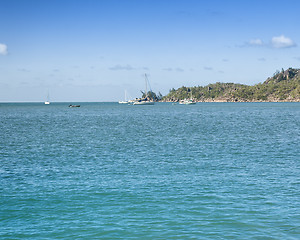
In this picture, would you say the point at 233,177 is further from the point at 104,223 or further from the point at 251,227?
the point at 104,223

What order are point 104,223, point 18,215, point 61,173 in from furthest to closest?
point 61,173
point 18,215
point 104,223

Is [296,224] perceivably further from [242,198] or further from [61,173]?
[61,173]

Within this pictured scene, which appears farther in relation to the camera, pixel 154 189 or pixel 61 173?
pixel 61 173

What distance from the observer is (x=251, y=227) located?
763 inches

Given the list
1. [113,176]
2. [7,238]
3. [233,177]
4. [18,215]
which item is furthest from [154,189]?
[7,238]

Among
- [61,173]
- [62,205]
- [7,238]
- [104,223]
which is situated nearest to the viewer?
[7,238]

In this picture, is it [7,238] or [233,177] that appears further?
[233,177]

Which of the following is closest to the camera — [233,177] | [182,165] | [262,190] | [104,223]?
[104,223]

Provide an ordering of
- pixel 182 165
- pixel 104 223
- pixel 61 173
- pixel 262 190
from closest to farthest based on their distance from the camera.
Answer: pixel 104 223 → pixel 262 190 → pixel 61 173 → pixel 182 165

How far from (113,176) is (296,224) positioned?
52.4 ft

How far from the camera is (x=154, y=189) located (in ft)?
88.2

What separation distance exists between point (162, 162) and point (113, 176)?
8155mm

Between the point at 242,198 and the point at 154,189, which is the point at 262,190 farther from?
the point at 154,189

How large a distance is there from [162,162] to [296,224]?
64.1 ft
